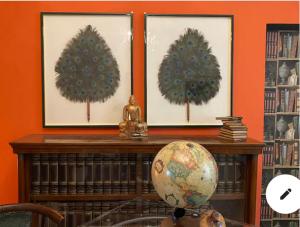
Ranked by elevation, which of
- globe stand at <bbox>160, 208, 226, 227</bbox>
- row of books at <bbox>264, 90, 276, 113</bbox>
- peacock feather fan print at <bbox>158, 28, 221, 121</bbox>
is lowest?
globe stand at <bbox>160, 208, 226, 227</bbox>

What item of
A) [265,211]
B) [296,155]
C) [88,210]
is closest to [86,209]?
[88,210]

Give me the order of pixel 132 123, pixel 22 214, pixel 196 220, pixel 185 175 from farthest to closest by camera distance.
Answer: pixel 132 123 → pixel 22 214 → pixel 196 220 → pixel 185 175

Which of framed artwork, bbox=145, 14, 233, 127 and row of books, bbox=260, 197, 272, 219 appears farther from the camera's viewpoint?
row of books, bbox=260, 197, 272, 219

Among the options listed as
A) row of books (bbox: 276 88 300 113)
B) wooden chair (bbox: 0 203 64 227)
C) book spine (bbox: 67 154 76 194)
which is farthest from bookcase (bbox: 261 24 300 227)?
wooden chair (bbox: 0 203 64 227)

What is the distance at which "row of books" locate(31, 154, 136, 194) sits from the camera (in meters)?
2.43

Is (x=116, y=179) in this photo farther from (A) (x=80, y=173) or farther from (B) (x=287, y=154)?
(B) (x=287, y=154)

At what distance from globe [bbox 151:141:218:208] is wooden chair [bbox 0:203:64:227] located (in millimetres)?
732

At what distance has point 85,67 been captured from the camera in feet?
8.75

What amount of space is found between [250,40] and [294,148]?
60.4 inches

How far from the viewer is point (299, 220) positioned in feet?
11.6

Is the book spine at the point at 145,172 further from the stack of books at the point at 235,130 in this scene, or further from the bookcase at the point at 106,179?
the stack of books at the point at 235,130

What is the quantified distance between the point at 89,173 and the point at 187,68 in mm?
1168

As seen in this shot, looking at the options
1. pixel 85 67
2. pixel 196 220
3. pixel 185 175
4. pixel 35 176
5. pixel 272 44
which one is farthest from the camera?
pixel 272 44

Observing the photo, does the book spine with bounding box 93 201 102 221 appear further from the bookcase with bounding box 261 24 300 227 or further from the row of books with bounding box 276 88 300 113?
the row of books with bounding box 276 88 300 113
